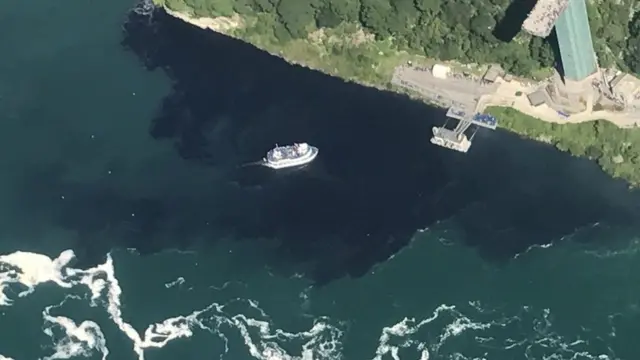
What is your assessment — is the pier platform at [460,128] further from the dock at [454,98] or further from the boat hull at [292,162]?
the boat hull at [292,162]

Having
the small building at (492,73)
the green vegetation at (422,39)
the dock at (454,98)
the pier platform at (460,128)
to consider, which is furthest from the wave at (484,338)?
the small building at (492,73)

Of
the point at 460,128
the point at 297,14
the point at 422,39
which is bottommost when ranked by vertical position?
the point at 297,14

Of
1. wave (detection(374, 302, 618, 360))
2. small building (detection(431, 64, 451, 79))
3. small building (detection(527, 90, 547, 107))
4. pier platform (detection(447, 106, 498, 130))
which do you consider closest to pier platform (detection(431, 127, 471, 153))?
pier platform (detection(447, 106, 498, 130))

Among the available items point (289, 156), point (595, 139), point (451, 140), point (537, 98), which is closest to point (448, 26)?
point (537, 98)

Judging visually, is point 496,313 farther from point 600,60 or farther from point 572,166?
point 600,60

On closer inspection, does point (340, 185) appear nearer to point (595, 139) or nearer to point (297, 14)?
point (297, 14)

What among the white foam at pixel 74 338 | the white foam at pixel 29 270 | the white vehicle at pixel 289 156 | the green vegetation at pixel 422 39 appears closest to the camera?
the white foam at pixel 74 338
